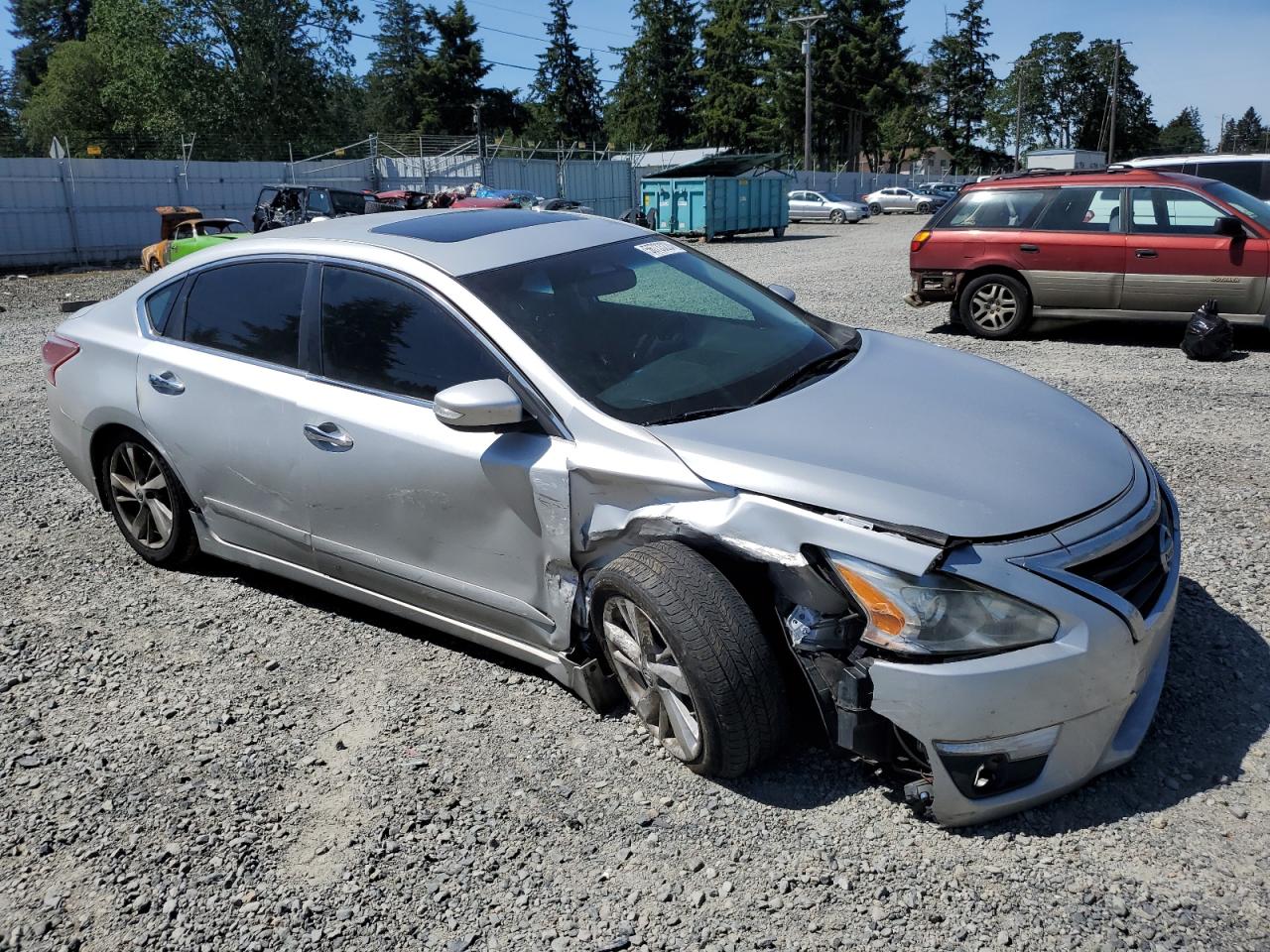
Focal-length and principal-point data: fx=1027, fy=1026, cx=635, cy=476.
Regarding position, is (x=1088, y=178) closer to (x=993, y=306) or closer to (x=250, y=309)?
(x=993, y=306)

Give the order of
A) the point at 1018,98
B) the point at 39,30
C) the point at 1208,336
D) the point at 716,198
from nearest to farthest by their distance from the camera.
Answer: the point at 1208,336 → the point at 716,198 → the point at 39,30 → the point at 1018,98

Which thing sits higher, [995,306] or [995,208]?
[995,208]

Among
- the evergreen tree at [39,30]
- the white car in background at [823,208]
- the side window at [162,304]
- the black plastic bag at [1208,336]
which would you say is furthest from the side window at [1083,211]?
the evergreen tree at [39,30]

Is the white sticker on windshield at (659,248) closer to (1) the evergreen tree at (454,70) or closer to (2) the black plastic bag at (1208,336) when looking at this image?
(2) the black plastic bag at (1208,336)

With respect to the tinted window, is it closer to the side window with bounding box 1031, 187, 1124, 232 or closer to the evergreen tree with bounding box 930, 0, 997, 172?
the side window with bounding box 1031, 187, 1124, 232

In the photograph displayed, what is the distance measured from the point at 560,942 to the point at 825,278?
49.8 ft

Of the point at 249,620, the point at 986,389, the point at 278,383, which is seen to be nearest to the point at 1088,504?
the point at 986,389

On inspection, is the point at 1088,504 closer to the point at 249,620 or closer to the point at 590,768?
the point at 590,768

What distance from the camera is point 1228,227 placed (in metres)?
8.88

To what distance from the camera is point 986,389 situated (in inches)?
135

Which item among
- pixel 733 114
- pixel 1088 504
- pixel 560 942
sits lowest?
pixel 560 942

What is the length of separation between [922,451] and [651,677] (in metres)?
0.98

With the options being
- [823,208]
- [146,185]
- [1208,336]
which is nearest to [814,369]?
[1208,336]

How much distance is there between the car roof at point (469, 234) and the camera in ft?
11.8
